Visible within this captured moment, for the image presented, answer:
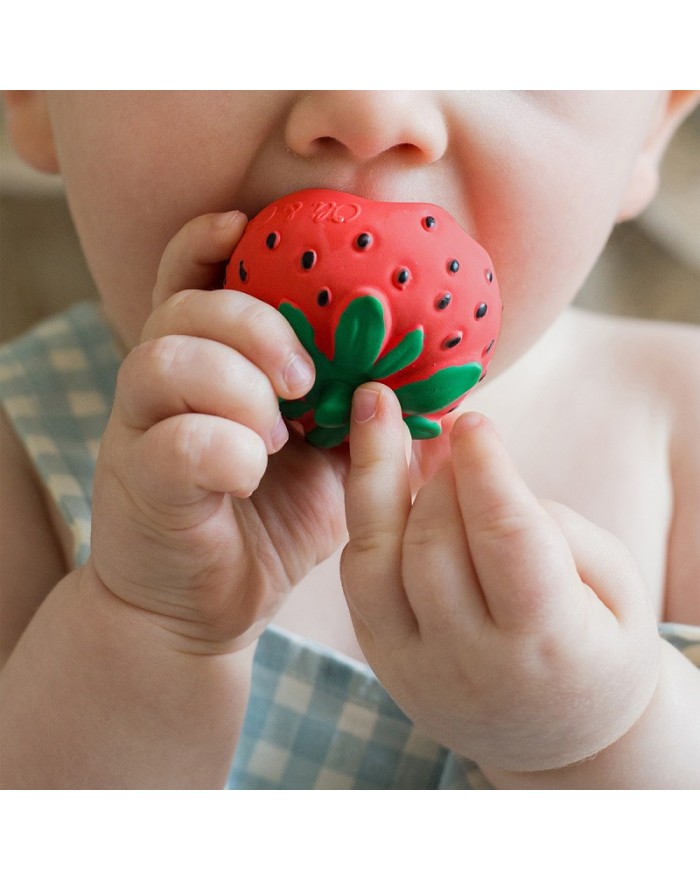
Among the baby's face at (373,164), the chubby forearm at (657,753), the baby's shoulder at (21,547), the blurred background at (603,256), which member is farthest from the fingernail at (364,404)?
the blurred background at (603,256)

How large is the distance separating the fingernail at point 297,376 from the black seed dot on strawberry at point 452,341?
7 cm

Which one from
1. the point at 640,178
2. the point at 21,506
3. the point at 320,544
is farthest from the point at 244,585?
the point at 640,178

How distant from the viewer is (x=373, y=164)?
0.55 metres

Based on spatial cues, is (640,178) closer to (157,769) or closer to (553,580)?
(553,580)

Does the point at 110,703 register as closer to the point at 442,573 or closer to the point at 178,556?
the point at 178,556

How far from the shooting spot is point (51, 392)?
895 millimetres

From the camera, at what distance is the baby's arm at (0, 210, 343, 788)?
0.50 metres

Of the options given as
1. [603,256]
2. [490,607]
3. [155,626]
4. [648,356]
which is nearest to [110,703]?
[155,626]

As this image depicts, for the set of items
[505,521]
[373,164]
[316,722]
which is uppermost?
[373,164]

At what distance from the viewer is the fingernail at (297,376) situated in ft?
1.65

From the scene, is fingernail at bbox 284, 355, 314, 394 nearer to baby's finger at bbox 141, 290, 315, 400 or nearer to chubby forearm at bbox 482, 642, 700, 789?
baby's finger at bbox 141, 290, 315, 400

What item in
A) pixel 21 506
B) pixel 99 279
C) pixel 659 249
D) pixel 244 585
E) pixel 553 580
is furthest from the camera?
pixel 659 249

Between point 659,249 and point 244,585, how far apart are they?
0.98 meters

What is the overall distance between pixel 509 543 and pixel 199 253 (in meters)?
0.24
